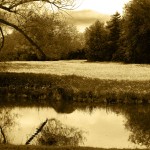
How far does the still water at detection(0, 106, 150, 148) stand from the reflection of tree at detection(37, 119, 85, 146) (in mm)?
405

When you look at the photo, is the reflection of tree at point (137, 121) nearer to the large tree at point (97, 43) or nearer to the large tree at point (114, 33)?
the large tree at point (114, 33)

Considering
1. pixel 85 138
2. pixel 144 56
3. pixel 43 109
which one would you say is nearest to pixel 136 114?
pixel 43 109

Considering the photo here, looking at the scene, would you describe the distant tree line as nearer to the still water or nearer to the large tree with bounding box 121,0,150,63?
the large tree with bounding box 121,0,150,63

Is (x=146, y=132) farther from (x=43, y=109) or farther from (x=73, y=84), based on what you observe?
(x=73, y=84)

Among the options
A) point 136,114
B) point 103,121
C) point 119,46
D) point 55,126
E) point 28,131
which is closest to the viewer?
point 28,131

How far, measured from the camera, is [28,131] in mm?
17391

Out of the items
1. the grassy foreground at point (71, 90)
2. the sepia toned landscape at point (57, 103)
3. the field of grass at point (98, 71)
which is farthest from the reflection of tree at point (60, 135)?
the field of grass at point (98, 71)

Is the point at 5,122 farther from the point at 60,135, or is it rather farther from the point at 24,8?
the point at 24,8

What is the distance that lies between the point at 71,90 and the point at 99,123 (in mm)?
7093

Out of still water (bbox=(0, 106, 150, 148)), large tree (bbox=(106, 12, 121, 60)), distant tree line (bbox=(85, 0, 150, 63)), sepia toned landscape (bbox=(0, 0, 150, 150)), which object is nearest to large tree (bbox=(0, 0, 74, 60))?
sepia toned landscape (bbox=(0, 0, 150, 150))

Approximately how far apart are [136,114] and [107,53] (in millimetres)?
54978

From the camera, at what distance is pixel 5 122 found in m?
19.5

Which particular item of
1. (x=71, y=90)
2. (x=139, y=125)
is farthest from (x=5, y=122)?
(x=71, y=90)

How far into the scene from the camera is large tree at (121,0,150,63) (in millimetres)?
66938
